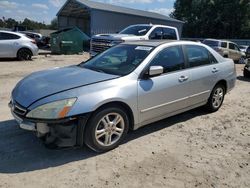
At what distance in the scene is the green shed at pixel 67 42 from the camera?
2044 centimetres

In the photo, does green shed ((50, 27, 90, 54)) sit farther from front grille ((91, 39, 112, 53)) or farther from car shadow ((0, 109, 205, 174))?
car shadow ((0, 109, 205, 174))

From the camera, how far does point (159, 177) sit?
12.1ft

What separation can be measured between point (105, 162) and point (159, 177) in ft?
2.52

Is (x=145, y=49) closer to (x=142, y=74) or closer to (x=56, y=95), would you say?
(x=142, y=74)

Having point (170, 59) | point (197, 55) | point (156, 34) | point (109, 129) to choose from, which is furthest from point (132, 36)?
point (109, 129)

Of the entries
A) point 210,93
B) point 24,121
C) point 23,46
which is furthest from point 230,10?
point 24,121

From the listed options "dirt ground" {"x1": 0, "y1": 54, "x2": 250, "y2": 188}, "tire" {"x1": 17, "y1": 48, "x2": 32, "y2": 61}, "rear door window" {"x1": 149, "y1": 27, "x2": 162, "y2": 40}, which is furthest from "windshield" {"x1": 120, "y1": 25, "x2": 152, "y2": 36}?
"dirt ground" {"x1": 0, "y1": 54, "x2": 250, "y2": 188}

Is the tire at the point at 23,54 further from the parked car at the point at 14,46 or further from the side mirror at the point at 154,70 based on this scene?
the side mirror at the point at 154,70

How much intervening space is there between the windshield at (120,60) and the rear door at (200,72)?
100 centimetres

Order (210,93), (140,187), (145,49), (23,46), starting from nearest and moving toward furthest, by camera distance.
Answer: (140,187) → (145,49) → (210,93) → (23,46)

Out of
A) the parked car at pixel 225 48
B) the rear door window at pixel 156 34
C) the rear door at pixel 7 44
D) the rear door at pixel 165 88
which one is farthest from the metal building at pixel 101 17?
the rear door at pixel 165 88

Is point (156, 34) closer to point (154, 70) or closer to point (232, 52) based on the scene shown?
point (154, 70)

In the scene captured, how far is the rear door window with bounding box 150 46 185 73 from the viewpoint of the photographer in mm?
4918

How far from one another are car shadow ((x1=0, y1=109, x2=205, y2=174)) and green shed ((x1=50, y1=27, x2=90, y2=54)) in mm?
16042
